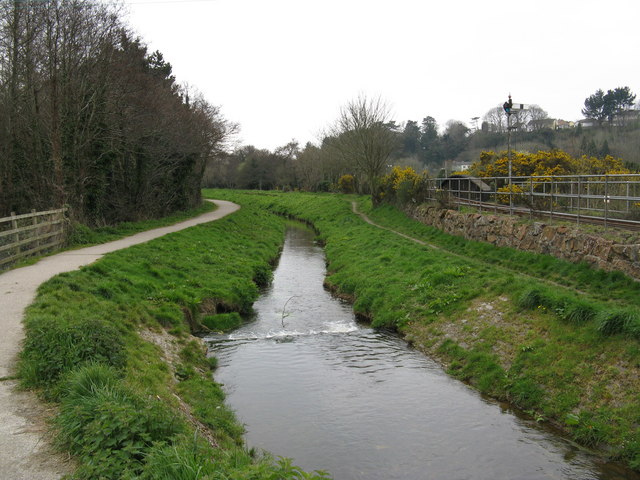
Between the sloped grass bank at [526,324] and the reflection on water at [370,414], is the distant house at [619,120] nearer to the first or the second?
the sloped grass bank at [526,324]

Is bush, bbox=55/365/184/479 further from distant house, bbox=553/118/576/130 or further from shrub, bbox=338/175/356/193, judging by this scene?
distant house, bbox=553/118/576/130

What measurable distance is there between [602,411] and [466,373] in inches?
117

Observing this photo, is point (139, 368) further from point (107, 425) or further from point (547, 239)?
point (547, 239)

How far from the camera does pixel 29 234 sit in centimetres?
1648

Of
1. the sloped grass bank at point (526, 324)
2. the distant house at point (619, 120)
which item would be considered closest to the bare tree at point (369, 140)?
the sloped grass bank at point (526, 324)

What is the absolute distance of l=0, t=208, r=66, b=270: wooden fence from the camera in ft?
48.9

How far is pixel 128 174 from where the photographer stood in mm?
29859

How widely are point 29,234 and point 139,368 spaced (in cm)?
1025

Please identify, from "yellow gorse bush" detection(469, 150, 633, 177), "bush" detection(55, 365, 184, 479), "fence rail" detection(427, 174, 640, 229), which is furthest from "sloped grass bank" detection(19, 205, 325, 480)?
"yellow gorse bush" detection(469, 150, 633, 177)

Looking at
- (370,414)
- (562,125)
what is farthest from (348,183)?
(370,414)

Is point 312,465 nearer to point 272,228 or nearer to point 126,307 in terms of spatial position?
point 126,307

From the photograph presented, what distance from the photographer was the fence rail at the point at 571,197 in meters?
14.6

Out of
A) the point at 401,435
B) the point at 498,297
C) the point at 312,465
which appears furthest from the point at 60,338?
the point at 498,297

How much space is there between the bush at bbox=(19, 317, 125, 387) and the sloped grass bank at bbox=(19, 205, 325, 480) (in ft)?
0.06
